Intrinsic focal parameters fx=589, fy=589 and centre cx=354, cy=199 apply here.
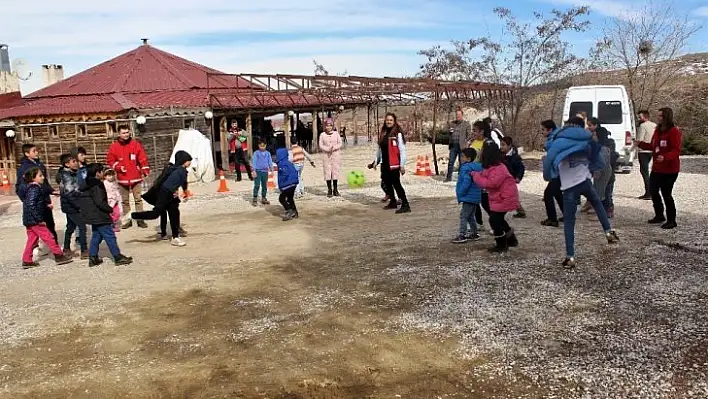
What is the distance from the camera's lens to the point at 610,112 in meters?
14.3

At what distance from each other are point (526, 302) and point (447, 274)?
44.4 inches

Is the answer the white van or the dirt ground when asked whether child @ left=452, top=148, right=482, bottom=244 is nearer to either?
the dirt ground

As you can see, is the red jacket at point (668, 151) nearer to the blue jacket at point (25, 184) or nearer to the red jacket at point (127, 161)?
the red jacket at point (127, 161)

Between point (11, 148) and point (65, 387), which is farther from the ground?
point (11, 148)

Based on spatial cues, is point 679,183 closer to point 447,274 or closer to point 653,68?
point 447,274

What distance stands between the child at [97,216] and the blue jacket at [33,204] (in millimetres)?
547

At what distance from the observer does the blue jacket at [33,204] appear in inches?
281

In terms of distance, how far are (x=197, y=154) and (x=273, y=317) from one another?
12.3 metres

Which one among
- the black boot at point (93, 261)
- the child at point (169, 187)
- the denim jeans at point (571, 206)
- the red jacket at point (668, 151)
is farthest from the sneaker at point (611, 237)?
the black boot at point (93, 261)

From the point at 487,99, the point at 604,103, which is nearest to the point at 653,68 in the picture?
the point at 487,99

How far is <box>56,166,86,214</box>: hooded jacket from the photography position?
7.20m

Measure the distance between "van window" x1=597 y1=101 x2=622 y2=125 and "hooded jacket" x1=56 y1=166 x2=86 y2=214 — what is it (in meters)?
11.8

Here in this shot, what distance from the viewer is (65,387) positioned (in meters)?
3.93

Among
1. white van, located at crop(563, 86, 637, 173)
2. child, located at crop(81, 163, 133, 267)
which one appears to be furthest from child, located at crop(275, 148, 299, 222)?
white van, located at crop(563, 86, 637, 173)
